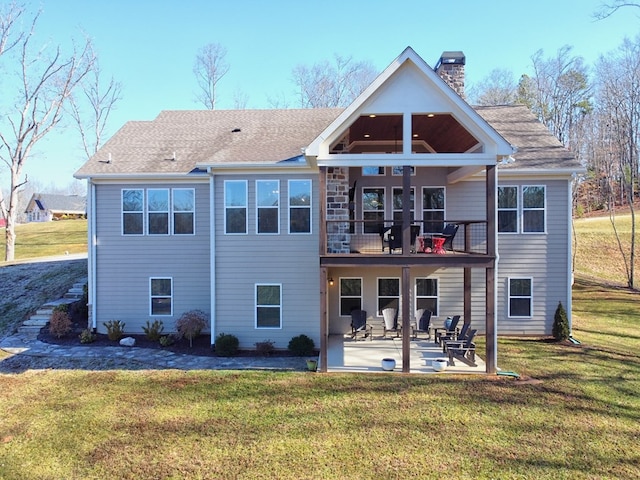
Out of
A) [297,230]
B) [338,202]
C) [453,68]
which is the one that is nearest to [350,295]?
[297,230]

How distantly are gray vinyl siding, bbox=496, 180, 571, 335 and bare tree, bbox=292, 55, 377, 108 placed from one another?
854 inches

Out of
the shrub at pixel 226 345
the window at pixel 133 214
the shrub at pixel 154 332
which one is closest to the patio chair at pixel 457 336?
the shrub at pixel 226 345

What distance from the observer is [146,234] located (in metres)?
12.5

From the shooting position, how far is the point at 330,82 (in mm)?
31688

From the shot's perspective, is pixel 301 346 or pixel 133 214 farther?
pixel 133 214

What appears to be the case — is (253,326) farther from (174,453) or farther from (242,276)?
(174,453)

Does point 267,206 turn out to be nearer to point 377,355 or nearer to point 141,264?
point 141,264

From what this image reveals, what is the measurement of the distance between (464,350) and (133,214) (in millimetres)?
10890

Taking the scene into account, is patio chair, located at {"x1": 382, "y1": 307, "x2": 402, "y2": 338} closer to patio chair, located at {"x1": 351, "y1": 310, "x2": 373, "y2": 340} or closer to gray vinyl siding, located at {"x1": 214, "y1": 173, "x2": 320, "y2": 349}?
patio chair, located at {"x1": 351, "y1": 310, "x2": 373, "y2": 340}

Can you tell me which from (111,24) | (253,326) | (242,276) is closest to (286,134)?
(242,276)

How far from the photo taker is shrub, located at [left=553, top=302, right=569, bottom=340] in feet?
37.9

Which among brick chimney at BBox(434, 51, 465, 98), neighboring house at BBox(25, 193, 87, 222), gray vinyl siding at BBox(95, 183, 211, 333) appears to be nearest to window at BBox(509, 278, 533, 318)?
brick chimney at BBox(434, 51, 465, 98)

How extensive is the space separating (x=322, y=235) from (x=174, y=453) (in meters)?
5.31

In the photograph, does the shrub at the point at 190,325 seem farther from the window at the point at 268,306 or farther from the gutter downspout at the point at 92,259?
the gutter downspout at the point at 92,259
